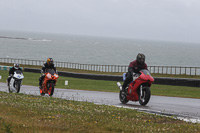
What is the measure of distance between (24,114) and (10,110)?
97cm

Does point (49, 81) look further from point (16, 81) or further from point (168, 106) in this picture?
point (168, 106)

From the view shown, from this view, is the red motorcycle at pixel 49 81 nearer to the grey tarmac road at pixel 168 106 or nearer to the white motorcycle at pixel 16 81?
the grey tarmac road at pixel 168 106

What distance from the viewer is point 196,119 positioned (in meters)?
10.9

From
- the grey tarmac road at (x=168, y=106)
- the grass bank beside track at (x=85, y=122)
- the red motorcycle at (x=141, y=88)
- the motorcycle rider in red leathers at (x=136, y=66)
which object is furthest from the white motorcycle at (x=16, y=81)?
the grass bank beside track at (x=85, y=122)

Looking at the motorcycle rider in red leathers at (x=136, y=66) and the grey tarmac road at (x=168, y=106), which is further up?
the motorcycle rider in red leathers at (x=136, y=66)

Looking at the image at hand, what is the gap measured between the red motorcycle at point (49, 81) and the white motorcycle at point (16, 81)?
1.81m

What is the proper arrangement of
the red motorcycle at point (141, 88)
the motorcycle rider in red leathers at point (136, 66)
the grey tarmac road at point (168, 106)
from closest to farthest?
the grey tarmac road at point (168, 106)
the red motorcycle at point (141, 88)
the motorcycle rider in red leathers at point (136, 66)

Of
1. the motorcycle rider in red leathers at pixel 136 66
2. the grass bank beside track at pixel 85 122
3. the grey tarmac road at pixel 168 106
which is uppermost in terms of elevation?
the motorcycle rider in red leathers at pixel 136 66

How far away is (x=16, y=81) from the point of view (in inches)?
820

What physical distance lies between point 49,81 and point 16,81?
254 cm

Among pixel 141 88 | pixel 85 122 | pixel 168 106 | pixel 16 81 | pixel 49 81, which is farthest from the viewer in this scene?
pixel 16 81

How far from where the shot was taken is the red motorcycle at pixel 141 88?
14047 millimetres

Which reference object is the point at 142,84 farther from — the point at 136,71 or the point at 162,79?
the point at 162,79

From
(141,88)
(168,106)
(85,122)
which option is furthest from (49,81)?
(85,122)
